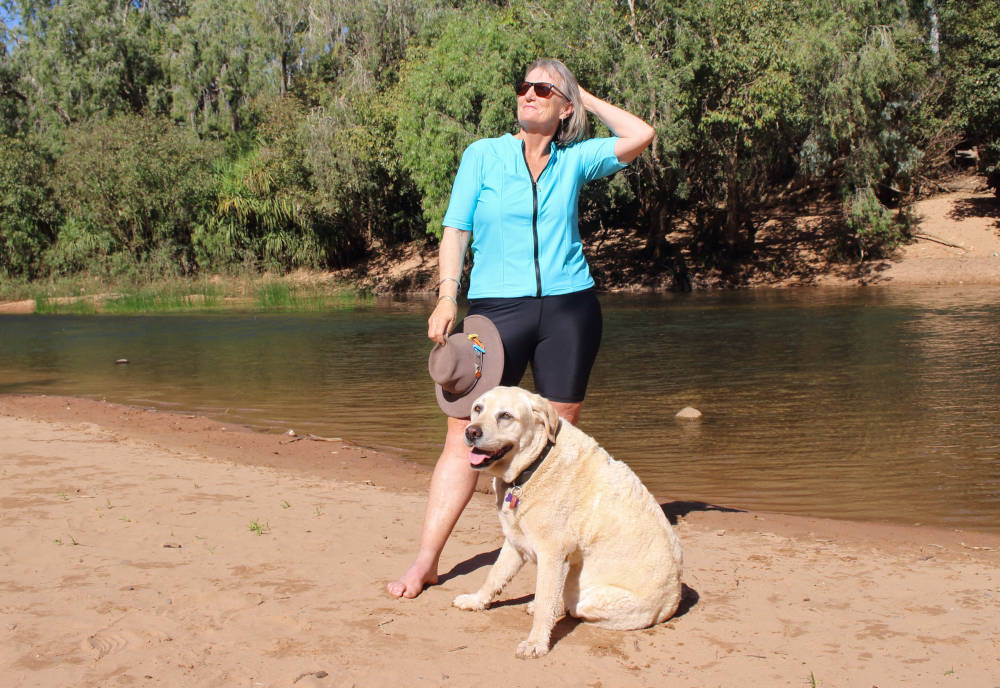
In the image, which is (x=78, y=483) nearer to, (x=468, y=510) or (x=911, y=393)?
(x=468, y=510)

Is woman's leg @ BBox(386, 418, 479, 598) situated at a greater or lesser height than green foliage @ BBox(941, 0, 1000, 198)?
lesser

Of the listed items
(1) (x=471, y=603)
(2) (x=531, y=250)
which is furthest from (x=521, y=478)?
(2) (x=531, y=250)

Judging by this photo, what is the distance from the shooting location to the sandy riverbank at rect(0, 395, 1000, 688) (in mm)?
3279

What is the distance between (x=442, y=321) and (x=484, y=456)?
71 cm

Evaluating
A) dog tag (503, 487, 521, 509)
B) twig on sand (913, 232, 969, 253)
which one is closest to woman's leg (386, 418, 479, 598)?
dog tag (503, 487, 521, 509)

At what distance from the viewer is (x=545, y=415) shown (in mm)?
3514

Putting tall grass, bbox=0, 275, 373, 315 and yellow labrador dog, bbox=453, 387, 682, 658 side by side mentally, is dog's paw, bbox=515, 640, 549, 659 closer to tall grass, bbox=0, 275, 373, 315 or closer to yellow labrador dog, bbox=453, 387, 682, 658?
yellow labrador dog, bbox=453, 387, 682, 658

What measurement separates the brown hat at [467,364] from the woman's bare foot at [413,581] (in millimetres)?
742

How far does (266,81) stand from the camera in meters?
41.6

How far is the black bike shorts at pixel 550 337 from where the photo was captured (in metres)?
3.98

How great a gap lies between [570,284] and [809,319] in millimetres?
17249

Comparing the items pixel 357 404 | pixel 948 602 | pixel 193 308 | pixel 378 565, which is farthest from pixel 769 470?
pixel 193 308

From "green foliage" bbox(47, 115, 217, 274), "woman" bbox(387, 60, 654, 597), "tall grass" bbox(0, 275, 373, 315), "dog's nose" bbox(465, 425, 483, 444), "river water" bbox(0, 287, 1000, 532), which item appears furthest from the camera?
"green foliage" bbox(47, 115, 217, 274)

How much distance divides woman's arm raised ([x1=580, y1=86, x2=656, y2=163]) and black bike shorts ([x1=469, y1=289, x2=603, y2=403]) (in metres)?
0.67
